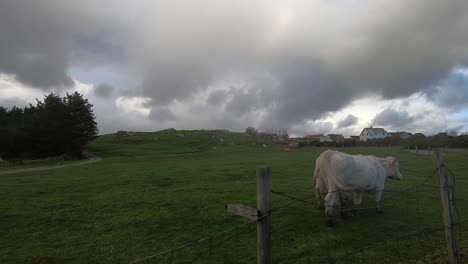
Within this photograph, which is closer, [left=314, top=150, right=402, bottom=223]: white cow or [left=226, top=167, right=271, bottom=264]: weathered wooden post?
[left=226, top=167, right=271, bottom=264]: weathered wooden post

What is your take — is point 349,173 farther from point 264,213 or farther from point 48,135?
point 48,135

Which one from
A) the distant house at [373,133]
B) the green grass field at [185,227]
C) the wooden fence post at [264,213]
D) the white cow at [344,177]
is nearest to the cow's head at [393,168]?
the green grass field at [185,227]

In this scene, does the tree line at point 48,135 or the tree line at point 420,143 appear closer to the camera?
the tree line at point 48,135

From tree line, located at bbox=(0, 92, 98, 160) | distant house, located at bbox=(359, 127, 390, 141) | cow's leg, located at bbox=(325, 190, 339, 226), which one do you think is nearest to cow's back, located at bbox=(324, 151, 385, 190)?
cow's leg, located at bbox=(325, 190, 339, 226)

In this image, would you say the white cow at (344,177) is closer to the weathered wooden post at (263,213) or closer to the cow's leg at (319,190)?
the cow's leg at (319,190)

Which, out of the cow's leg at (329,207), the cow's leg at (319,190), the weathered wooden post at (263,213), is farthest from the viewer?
the cow's leg at (319,190)

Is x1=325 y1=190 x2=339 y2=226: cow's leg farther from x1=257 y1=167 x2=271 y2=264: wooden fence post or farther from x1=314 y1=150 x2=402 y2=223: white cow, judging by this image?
x1=257 y1=167 x2=271 y2=264: wooden fence post

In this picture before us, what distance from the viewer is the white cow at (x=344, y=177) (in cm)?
1195

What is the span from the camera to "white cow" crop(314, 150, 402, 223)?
471 inches

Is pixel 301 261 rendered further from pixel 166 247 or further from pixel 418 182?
pixel 418 182

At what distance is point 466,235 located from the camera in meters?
10.4

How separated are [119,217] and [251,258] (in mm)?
5941

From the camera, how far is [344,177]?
12188 mm

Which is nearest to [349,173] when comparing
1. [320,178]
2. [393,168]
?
[320,178]
